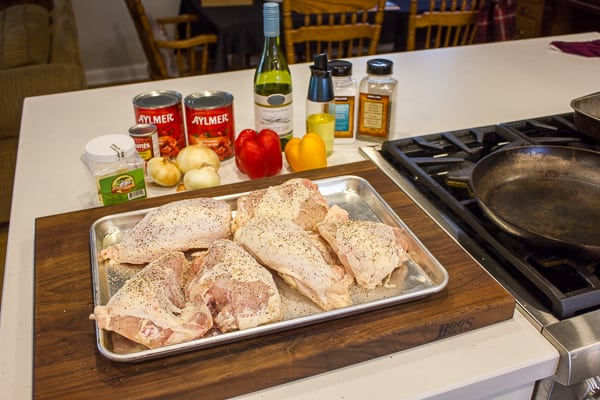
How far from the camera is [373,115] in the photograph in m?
1.24

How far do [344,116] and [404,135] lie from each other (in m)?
0.17

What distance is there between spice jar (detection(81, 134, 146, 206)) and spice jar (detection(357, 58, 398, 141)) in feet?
1.66

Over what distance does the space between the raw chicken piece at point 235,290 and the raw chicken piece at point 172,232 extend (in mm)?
72

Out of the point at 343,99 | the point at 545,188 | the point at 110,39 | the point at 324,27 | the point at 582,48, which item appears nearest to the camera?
the point at 545,188

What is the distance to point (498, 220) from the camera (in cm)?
83

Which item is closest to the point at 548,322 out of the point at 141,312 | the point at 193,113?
the point at 141,312

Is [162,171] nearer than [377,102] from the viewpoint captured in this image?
Yes

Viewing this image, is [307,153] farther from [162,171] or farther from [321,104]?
[162,171]

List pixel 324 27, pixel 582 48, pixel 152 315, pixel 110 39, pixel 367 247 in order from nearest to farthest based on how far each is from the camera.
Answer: pixel 152 315
pixel 367 247
pixel 582 48
pixel 324 27
pixel 110 39

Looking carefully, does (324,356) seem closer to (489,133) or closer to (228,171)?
(228,171)

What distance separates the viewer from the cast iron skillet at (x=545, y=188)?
92cm

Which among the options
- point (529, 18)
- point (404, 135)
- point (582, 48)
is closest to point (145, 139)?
point (404, 135)

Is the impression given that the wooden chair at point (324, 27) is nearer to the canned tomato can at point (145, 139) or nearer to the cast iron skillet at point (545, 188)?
the canned tomato can at point (145, 139)

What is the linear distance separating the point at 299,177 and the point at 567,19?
10.0ft
